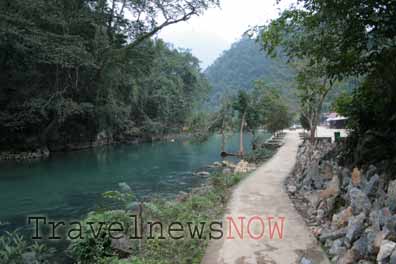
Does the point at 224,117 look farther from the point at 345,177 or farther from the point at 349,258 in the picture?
the point at 349,258

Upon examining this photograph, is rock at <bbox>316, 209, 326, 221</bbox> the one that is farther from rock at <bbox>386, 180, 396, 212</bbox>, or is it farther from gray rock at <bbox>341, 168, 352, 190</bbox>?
rock at <bbox>386, 180, 396, 212</bbox>

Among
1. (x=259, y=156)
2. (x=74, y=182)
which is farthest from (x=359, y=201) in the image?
(x=259, y=156)

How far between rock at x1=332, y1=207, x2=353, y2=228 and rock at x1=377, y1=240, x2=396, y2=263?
54.6 inches

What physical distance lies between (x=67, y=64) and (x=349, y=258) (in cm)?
1739

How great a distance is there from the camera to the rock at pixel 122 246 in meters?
4.77

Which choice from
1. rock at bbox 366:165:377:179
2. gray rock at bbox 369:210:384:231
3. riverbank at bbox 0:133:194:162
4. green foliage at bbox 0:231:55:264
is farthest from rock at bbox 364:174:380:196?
riverbank at bbox 0:133:194:162

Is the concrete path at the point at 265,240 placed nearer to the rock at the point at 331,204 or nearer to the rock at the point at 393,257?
the rock at the point at 331,204

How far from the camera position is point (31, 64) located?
1906 cm

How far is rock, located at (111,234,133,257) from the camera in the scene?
15.6ft

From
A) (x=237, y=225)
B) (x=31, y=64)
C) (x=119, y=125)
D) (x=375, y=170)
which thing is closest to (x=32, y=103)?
(x=31, y=64)

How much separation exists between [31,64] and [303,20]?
1849cm

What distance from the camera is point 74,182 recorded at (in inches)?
510

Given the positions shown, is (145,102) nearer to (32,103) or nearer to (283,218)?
(32,103)

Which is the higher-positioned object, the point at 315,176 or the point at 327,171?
the point at 327,171
